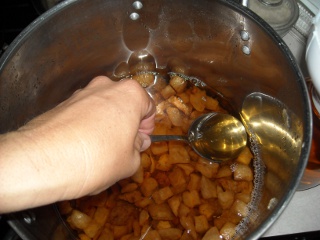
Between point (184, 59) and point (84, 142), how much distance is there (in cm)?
51

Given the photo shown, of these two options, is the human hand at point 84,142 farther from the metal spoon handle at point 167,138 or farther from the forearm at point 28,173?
the metal spoon handle at point 167,138

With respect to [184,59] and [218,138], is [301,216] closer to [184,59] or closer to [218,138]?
[218,138]

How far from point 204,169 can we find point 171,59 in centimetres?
29

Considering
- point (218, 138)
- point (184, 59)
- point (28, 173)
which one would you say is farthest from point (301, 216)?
point (28, 173)

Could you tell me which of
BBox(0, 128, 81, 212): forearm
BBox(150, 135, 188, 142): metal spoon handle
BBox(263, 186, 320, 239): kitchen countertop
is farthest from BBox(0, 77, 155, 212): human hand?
BBox(263, 186, 320, 239): kitchen countertop

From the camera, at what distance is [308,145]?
1.64ft

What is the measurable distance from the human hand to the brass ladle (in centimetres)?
34

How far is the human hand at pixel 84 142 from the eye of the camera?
40 centimetres

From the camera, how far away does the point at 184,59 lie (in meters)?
0.87

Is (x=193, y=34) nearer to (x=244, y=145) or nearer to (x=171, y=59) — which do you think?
(x=171, y=59)

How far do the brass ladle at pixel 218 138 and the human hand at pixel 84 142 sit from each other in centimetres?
34

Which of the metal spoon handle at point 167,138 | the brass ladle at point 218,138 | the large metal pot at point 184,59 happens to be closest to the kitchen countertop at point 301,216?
the large metal pot at point 184,59

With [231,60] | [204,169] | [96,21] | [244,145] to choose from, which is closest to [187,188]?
[204,169]

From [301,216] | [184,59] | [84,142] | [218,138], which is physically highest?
[84,142]
